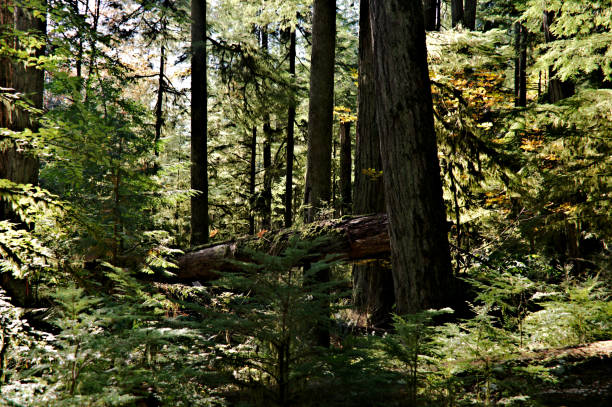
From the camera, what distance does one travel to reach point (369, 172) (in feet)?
21.4

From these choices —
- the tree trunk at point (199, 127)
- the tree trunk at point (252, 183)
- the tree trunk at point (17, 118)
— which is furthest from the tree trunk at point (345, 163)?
the tree trunk at point (17, 118)

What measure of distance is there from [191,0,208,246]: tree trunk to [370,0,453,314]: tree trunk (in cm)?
658

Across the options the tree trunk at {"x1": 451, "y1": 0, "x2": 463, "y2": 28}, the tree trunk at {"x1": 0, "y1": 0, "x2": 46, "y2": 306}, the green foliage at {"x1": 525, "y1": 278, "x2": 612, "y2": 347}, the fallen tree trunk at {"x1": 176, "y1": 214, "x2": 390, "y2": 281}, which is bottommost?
the green foliage at {"x1": 525, "y1": 278, "x2": 612, "y2": 347}

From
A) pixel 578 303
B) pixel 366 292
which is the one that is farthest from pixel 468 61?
pixel 578 303

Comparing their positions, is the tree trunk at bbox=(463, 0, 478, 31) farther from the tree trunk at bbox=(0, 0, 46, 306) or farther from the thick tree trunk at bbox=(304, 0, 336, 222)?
the tree trunk at bbox=(0, 0, 46, 306)

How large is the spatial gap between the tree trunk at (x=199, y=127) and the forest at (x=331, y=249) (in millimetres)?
61

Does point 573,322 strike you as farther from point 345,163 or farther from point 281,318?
point 345,163

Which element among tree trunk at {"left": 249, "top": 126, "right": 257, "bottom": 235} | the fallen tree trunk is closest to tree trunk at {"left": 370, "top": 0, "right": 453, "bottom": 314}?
the fallen tree trunk

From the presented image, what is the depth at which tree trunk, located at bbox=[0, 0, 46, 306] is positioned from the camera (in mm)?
4574

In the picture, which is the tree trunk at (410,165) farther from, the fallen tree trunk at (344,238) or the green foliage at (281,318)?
the green foliage at (281,318)

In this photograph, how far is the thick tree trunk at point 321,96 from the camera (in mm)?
6910

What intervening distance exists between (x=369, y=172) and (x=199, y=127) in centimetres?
590

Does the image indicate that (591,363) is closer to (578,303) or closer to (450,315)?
(578,303)

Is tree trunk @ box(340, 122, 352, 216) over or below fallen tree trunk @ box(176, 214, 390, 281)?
over
